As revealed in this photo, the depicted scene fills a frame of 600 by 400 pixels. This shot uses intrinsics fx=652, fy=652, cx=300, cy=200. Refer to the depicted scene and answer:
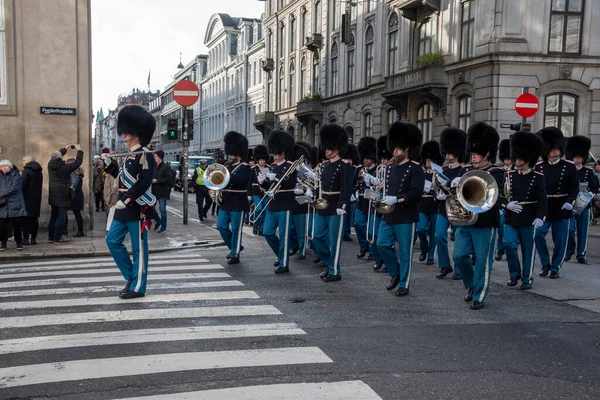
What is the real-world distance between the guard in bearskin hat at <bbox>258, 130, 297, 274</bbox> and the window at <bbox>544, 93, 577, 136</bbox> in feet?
52.7

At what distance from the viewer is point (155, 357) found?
17.6 ft

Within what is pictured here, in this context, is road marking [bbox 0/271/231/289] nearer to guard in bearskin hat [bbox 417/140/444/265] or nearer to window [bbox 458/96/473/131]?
guard in bearskin hat [bbox 417/140/444/265]

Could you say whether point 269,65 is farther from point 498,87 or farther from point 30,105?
point 30,105

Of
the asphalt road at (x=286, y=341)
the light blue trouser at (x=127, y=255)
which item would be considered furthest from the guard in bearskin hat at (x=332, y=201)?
the light blue trouser at (x=127, y=255)

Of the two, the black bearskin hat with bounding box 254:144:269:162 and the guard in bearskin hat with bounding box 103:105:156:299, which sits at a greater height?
the black bearskin hat with bounding box 254:144:269:162

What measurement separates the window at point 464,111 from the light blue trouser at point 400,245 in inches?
703

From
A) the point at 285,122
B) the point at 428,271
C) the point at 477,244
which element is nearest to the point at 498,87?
the point at 428,271

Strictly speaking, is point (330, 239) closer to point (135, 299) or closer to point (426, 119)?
point (135, 299)

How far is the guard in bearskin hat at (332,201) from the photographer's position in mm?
9188

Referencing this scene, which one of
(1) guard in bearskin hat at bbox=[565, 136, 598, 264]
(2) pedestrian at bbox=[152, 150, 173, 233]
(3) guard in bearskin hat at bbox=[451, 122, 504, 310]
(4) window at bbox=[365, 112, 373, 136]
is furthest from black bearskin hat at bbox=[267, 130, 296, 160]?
(4) window at bbox=[365, 112, 373, 136]

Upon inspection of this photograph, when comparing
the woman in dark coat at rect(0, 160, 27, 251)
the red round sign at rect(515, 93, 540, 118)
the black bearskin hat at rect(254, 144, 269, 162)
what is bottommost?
the woman in dark coat at rect(0, 160, 27, 251)

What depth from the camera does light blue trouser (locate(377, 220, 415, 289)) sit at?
26.9ft

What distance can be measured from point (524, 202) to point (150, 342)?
17.5ft

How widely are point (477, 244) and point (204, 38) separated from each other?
76.9 meters
